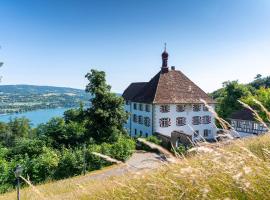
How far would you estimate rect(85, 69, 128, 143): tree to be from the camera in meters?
33.7

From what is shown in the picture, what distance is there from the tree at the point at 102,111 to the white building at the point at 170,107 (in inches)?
321

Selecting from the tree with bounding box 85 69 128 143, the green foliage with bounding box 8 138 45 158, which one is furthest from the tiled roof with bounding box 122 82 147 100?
the green foliage with bounding box 8 138 45 158

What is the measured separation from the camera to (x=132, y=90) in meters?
55.4

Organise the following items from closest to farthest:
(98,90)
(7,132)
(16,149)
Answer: (16,149) → (98,90) → (7,132)

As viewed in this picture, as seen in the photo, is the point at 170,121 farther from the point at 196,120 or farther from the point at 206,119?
the point at 206,119

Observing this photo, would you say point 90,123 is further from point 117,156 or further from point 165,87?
point 165,87

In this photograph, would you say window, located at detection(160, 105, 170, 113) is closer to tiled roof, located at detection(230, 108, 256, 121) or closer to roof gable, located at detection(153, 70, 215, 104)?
roof gable, located at detection(153, 70, 215, 104)

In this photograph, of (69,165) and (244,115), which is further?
(244,115)

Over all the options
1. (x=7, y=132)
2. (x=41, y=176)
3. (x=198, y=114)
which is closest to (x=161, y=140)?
(x=198, y=114)

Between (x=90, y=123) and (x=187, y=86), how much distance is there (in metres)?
17.2

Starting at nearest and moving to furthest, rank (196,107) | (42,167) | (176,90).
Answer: (42,167)
(176,90)
(196,107)

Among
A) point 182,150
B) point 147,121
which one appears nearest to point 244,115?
point 147,121

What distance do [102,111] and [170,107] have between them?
12.4 meters

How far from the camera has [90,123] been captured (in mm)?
34094
